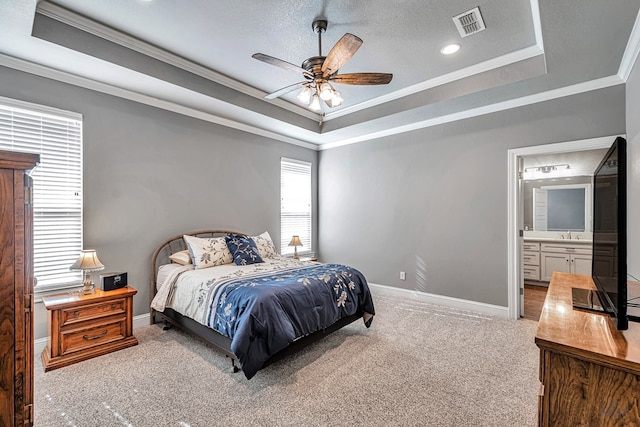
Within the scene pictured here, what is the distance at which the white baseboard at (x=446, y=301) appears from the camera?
12.5ft

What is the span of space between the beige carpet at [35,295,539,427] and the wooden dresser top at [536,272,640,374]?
3.18 ft

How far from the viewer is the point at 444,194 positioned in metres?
4.27

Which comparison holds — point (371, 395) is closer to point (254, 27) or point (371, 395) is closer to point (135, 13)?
point (254, 27)

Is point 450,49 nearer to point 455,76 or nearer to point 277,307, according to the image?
point 455,76

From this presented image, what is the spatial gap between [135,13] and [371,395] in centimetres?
353

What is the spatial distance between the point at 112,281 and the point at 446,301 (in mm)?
4106

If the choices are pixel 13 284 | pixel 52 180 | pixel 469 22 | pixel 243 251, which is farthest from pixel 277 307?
pixel 469 22

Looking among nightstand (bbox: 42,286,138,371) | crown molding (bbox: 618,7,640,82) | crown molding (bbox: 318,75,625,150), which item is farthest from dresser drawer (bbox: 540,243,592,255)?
nightstand (bbox: 42,286,138,371)

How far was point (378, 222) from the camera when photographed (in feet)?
16.3

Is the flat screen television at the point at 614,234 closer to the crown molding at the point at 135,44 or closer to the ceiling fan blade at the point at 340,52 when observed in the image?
the ceiling fan blade at the point at 340,52

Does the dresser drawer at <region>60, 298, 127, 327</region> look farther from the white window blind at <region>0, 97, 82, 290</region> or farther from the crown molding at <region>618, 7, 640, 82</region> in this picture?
the crown molding at <region>618, 7, 640, 82</region>

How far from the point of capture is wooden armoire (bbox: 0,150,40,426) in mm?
1119

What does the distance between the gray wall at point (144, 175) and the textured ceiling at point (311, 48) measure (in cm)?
18

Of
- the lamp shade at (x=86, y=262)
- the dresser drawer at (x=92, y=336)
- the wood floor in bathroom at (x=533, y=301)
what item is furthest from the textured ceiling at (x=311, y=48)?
the wood floor in bathroom at (x=533, y=301)
